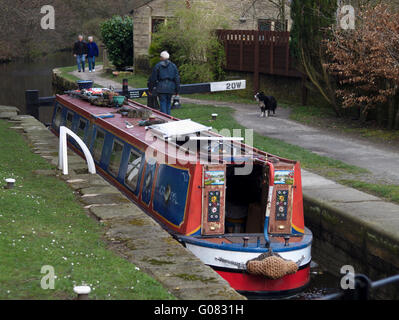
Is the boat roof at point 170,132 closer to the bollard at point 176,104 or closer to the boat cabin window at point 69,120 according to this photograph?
the boat cabin window at point 69,120

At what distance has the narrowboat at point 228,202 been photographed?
27.7 feet

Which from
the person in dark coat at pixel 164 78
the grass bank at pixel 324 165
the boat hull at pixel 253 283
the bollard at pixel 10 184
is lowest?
the boat hull at pixel 253 283

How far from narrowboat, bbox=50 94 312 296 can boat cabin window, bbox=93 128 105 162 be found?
1.65 m

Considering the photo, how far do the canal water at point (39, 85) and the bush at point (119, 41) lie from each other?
3721mm

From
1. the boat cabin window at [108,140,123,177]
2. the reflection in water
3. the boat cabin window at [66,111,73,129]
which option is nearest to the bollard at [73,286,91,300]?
the boat cabin window at [108,140,123,177]

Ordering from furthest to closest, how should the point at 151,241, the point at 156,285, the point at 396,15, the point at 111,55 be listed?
the point at 111,55, the point at 396,15, the point at 151,241, the point at 156,285

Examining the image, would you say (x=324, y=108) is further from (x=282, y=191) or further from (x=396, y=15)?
(x=282, y=191)

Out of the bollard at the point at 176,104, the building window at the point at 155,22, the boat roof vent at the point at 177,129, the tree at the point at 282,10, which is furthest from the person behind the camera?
the building window at the point at 155,22

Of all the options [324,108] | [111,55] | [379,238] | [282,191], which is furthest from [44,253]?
[111,55]

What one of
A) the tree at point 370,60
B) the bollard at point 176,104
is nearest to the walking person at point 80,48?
the bollard at point 176,104

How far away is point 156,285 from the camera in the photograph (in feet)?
21.6

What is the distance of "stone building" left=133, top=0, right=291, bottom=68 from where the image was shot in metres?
29.1

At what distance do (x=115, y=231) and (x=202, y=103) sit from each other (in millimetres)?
14203

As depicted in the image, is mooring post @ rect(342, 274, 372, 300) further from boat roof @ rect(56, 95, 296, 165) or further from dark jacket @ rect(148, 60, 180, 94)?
dark jacket @ rect(148, 60, 180, 94)
